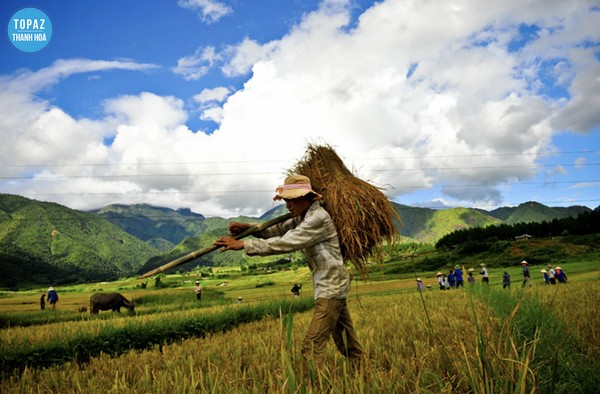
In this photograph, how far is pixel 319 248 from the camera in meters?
4.25

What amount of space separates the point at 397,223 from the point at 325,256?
141 cm

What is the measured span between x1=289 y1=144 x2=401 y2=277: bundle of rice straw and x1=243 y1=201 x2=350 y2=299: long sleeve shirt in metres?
0.27

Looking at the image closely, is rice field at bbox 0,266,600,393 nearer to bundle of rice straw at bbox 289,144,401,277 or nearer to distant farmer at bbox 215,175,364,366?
distant farmer at bbox 215,175,364,366

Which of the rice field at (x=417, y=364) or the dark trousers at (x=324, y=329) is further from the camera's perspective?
the dark trousers at (x=324, y=329)

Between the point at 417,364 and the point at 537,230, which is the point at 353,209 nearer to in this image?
the point at 417,364

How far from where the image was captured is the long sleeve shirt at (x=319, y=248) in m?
3.99

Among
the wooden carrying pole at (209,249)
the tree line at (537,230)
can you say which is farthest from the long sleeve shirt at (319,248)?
the tree line at (537,230)

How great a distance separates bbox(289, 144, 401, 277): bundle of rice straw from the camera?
454cm

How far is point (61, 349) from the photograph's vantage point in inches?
373

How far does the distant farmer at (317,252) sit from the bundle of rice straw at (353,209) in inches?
10.3

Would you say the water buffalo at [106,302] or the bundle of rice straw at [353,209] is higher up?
the bundle of rice straw at [353,209]

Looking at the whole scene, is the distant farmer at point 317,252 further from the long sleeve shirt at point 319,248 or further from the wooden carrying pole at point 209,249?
the wooden carrying pole at point 209,249

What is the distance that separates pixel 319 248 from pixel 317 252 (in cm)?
5

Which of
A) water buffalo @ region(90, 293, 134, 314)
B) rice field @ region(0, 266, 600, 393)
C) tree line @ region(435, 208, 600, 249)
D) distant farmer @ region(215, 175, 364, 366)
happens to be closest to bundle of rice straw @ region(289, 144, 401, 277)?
distant farmer @ region(215, 175, 364, 366)
